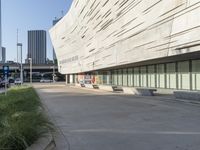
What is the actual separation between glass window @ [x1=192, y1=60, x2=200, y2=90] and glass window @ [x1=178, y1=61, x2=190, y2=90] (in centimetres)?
105

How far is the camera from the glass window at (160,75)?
145ft

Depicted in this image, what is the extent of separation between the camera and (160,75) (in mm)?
45062

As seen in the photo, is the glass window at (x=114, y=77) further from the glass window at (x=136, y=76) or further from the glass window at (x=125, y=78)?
the glass window at (x=136, y=76)

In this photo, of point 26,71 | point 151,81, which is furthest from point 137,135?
point 26,71

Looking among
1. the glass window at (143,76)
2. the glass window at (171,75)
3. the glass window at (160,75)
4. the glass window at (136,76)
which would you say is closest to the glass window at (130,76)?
the glass window at (136,76)

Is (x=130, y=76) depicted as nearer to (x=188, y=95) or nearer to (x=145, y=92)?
(x=145, y=92)

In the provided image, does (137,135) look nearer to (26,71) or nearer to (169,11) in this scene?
(169,11)

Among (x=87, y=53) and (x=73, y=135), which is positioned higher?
(x=87, y=53)

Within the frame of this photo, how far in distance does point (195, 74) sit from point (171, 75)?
575cm

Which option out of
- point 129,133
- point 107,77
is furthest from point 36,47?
point 129,133

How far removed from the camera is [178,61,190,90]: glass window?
3790 centimetres

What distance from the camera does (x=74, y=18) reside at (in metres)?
82.9

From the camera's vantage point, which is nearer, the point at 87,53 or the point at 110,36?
the point at 110,36

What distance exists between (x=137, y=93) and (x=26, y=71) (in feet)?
476
